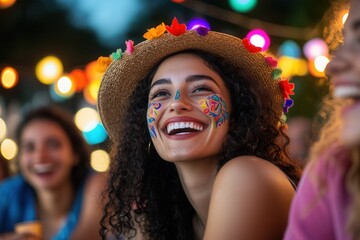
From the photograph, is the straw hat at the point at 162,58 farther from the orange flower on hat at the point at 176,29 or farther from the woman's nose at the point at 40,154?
the woman's nose at the point at 40,154

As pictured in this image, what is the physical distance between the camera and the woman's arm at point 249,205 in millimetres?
2389

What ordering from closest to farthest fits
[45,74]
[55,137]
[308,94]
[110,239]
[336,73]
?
[336,73] < [110,239] < [55,137] < [308,94] < [45,74]

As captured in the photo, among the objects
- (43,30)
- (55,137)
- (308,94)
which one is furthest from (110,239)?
(43,30)

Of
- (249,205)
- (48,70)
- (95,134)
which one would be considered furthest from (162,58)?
(95,134)

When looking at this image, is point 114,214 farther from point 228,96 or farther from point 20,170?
point 20,170

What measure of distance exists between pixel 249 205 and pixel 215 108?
0.54 meters

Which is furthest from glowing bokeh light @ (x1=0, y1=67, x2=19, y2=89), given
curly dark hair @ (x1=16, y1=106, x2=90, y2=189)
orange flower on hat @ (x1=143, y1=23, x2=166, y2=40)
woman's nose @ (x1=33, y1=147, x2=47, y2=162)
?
orange flower on hat @ (x1=143, y1=23, x2=166, y2=40)

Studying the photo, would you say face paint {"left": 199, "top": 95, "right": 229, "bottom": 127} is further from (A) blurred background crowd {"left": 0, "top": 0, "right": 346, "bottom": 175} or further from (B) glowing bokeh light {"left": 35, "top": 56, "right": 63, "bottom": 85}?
(B) glowing bokeh light {"left": 35, "top": 56, "right": 63, "bottom": 85}

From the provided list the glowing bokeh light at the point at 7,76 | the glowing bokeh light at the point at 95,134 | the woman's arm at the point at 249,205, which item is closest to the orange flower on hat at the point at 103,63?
the woman's arm at the point at 249,205

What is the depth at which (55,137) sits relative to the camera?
4.53 m

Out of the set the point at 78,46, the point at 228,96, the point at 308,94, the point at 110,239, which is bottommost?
the point at 110,239

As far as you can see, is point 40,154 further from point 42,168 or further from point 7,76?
point 7,76

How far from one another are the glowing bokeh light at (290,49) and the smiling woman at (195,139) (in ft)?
15.1

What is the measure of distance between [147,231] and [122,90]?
68 cm
